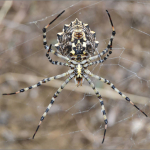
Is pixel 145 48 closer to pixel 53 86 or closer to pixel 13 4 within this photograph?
pixel 53 86

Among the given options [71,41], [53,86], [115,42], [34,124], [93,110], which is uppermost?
[71,41]

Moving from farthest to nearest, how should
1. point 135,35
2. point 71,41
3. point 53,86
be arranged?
1. point 135,35
2. point 53,86
3. point 71,41

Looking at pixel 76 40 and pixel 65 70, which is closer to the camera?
pixel 76 40

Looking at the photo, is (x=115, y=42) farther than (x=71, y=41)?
Yes

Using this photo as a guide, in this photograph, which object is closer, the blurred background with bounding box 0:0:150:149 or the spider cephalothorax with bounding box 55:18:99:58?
the spider cephalothorax with bounding box 55:18:99:58

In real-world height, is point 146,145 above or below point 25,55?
below

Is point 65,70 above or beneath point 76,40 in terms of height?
beneath

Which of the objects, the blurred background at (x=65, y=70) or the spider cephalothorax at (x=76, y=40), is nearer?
the spider cephalothorax at (x=76, y=40)

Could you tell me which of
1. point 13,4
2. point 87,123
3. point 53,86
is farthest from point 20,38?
point 87,123
